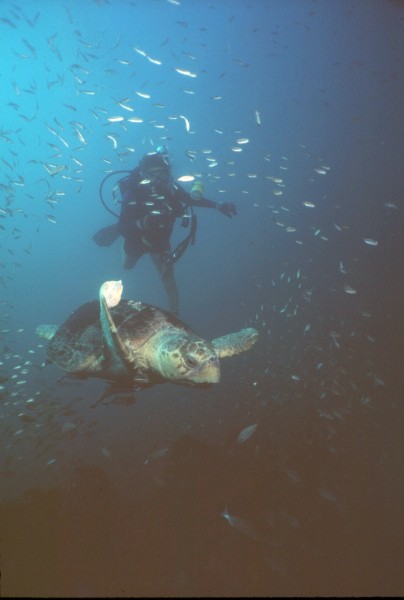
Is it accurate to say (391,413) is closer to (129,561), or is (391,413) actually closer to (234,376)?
(234,376)

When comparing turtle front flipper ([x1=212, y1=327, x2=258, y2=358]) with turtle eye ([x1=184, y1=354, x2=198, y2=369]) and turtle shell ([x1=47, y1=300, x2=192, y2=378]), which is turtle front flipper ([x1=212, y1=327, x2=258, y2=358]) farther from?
turtle eye ([x1=184, y1=354, x2=198, y2=369])

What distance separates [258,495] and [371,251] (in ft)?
64.8

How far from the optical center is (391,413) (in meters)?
8.47

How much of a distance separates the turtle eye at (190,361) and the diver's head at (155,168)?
20.5 ft

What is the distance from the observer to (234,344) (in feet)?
15.6

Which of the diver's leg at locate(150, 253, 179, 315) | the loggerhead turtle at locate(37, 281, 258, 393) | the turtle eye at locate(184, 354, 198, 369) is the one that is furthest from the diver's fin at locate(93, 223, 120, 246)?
the turtle eye at locate(184, 354, 198, 369)

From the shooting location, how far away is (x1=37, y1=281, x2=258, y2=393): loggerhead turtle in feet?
10.9

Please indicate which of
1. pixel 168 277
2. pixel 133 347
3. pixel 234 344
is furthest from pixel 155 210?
pixel 133 347

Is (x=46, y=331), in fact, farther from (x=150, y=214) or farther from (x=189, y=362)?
(x=189, y=362)

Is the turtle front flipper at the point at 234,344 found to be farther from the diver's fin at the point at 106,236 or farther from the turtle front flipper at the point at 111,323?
the diver's fin at the point at 106,236

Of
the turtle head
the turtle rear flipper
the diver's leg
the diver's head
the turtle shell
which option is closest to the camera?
the turtle head

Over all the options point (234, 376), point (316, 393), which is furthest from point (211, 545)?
point (234, 376)

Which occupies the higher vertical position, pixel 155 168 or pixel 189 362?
pixel 155 168

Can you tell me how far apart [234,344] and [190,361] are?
5.19 ft
